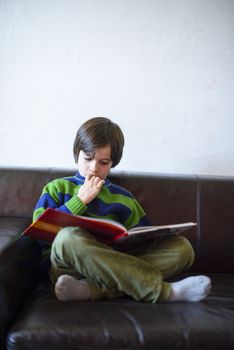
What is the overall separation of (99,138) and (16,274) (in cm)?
54

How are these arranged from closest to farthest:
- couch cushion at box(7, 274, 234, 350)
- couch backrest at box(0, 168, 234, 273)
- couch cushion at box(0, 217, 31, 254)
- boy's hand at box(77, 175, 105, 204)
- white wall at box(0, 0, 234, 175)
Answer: couch cushion at box(7, 274, 234, 350) → couch cushion at box(0, 217, 31, 254) → boy's hand at box(77, 175, 105, 204) → couch backrest at box(0, 168, 234, 273) → white wall at box(0, 0, 234, 175)

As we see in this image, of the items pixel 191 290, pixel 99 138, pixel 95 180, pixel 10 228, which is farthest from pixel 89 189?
pixel 191 290

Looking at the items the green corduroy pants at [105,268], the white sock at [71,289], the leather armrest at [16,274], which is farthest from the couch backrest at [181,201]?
the white sock at [71,289]

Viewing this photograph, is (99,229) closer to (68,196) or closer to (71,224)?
(71,224)

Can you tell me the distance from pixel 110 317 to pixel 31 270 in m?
0.36

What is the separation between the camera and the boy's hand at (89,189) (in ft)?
4.16

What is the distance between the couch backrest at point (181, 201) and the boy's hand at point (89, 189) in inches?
7.0

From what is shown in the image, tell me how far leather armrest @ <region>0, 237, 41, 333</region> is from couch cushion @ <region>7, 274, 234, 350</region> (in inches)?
1.5

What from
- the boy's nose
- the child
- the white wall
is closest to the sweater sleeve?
the child

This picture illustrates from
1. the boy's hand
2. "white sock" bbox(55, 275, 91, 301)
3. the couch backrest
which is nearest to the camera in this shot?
"white sock" bbox(55, 275, 91, 301)

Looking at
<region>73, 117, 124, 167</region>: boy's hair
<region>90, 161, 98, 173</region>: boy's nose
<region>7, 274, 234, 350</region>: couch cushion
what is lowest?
<region>7, 274, 234, 350</region>: couch cushion

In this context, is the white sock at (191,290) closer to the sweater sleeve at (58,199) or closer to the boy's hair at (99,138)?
the sweater sleeve at (58,199)

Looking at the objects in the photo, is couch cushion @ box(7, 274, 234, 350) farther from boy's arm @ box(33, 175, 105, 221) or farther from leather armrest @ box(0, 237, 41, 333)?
boy's arm @ box(33, 175, 105, 221)

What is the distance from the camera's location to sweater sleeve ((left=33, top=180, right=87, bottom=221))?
1.23 m
